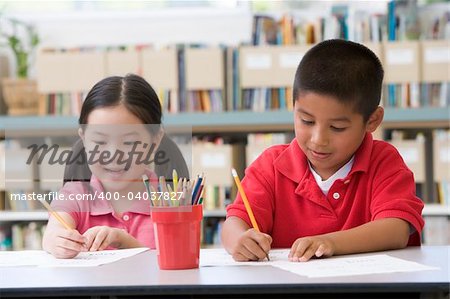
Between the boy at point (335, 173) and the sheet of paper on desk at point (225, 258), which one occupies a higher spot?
the boy at point (335, 173)

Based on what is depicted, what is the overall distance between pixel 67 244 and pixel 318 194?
49cm

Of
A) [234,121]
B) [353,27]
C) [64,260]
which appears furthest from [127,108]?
[353,27]

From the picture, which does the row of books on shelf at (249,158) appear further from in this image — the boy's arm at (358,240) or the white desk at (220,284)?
Answer: the white desk at (220,284)

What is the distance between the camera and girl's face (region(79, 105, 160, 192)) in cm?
162

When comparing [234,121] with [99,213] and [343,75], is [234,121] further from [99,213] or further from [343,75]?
[343,75]

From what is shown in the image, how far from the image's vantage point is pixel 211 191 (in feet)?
11.1

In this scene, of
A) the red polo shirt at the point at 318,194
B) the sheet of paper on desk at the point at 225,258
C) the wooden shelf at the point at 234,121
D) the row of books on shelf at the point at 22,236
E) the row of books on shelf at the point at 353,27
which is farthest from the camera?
the row of books on shelf at the point at 22,236

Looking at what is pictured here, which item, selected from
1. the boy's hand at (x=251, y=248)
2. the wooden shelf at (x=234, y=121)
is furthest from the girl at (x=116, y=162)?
the wooden shelf at (x=234, y=121)

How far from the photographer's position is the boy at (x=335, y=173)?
1.45 meters

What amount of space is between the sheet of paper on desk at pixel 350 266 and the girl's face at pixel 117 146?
1.62ft

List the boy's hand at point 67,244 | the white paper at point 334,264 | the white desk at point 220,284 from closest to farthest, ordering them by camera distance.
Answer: the white desk at point 220,284, the white paper at point 334,264, the boy's hand at point 67,244

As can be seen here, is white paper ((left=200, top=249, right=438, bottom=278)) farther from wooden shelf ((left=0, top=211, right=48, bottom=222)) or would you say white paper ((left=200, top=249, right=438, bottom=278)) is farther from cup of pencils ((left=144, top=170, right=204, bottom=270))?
wooden shelf ((left=0, top=211, right=48, bottom=222))

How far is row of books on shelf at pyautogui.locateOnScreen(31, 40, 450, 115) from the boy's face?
181 centimetres

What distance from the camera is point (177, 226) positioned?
4.09 ft
